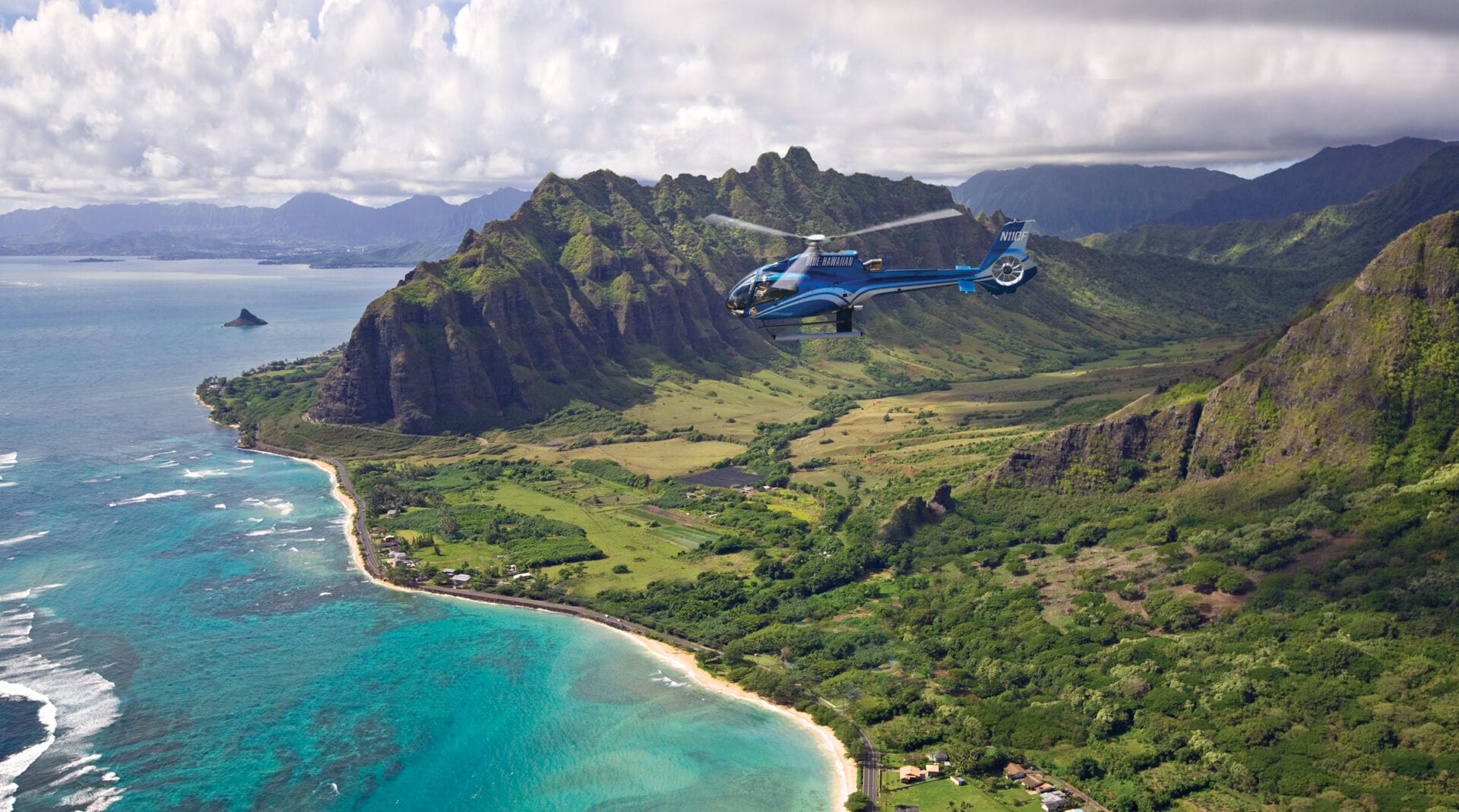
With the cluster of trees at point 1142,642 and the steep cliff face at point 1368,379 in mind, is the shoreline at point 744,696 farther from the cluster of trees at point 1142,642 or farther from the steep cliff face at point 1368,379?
the steep cliff face at point 1368,379

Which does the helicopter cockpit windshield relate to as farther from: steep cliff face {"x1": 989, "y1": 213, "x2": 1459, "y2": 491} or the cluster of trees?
steep cliff face {"x1": 989, "y1": 213, "x2": 1459, "y2": 491}

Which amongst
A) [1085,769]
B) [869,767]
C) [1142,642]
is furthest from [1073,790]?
[1142,642]

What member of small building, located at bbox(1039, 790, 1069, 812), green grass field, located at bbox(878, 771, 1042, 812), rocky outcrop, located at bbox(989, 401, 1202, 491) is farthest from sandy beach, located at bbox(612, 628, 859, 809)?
rocky outcrop, located at bbox(989, 401, 1202, 491)

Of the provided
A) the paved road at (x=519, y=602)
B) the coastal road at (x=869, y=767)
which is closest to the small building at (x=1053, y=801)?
the coastal road at (x=869, y=767)

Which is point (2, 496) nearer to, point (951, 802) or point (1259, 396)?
point (951, 802)

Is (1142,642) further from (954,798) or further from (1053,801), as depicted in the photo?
(954,798)


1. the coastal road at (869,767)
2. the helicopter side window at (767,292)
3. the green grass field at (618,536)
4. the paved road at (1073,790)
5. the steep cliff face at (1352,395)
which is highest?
the helicopter side window at (767,292)
